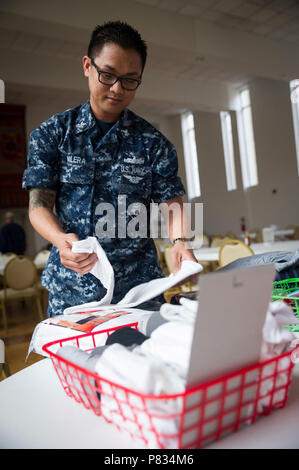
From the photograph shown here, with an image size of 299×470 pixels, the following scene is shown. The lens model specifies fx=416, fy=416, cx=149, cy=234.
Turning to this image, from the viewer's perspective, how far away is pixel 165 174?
135 cm

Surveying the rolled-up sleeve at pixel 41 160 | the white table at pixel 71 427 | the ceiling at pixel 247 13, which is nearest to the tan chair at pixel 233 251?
the rolled-up sleeve at pixel 41 160

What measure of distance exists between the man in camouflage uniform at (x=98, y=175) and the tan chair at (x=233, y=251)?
7.19 ft

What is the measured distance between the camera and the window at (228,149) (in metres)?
11.1

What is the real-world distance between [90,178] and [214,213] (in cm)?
1076

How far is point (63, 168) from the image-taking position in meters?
1.25

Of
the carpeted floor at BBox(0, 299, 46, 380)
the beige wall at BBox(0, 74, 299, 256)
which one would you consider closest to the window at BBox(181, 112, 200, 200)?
the beige wall at BBox(0, 74, 299, 256)

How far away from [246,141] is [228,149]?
0.60 meters

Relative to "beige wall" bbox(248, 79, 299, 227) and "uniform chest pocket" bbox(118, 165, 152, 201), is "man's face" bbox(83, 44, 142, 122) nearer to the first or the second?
"uniform chest pocket" bbox(118, 165, 152, 201)

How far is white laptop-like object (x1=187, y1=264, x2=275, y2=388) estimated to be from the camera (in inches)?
16.0

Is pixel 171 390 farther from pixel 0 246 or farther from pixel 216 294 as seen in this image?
pixel 0 246

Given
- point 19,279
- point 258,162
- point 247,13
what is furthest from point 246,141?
point 19,279

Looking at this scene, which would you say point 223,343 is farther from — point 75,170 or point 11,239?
point 11,239

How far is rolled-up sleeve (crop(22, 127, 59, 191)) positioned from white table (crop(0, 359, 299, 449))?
68cm

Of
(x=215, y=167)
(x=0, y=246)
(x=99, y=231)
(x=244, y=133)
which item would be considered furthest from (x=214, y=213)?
(x=99, y=231)
